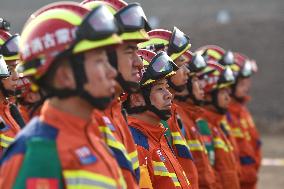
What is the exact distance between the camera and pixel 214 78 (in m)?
11.3

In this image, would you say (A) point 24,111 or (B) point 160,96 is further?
(A) point 24,111

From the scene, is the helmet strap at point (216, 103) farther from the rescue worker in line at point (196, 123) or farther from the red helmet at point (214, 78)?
the rescue worker in line at point (196, 123)

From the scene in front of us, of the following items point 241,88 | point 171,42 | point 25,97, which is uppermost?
point 171,42

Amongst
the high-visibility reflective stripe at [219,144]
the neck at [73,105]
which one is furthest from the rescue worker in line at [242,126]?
the neck at [73,105]

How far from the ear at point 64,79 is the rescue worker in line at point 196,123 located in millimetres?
5107

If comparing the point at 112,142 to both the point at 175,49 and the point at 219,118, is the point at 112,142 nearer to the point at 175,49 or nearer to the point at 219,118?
the point at 175,49

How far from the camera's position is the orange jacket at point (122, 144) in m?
4.98

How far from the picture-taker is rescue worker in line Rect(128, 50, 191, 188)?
21.9ft

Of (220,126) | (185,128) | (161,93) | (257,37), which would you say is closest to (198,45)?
(257,37)

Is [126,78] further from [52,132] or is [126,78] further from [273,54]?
[273,54]

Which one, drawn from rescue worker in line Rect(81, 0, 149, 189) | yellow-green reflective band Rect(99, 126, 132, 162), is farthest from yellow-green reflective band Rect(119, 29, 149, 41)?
yellow-green reflective band Rect(99, 126, 132, 162)

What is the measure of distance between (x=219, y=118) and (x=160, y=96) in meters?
4.14

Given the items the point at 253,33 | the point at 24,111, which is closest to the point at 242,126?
the point at 24,111

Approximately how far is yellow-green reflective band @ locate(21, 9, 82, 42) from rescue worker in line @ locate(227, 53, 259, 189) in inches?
361
